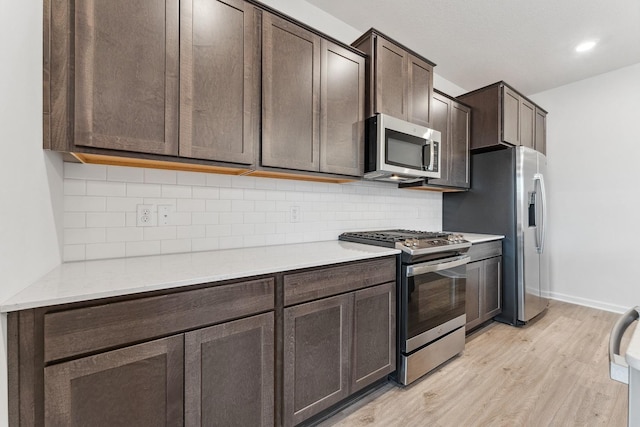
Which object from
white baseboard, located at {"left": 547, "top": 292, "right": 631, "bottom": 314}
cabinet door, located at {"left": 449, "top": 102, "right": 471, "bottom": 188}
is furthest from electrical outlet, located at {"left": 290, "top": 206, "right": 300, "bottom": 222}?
white baseboard, located at {"left": 547, "top": 292, "right": 631, "bottom": 314}

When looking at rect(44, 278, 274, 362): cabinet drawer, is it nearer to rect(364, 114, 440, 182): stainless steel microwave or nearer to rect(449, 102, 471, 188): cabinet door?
rect(364, 114, 440, 182): stainless steel microwave

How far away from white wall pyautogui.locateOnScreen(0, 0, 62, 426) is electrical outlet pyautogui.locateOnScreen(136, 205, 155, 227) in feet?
1.21

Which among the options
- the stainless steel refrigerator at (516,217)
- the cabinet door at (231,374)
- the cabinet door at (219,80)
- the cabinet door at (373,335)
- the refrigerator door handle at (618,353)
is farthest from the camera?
the stainless steel refrigerator at (516,217)

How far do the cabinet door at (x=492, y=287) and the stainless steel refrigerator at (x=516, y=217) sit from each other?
69mm

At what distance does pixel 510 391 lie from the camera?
6.11 feet

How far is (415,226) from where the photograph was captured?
3.13 metres

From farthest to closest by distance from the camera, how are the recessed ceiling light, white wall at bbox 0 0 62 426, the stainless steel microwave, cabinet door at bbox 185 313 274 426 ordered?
1. the recessed ceiling light
2. the stainless steel microwave
3. cabinet door at bbox 185 313 274 426
4. white wall at bbox 0 0 62 426

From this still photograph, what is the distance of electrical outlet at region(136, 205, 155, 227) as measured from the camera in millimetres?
1544

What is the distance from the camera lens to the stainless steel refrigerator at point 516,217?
9.32 ft

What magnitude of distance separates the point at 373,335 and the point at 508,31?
2.82m

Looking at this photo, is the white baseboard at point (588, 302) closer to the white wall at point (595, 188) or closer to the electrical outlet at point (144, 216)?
the white wall at point (595, 188)

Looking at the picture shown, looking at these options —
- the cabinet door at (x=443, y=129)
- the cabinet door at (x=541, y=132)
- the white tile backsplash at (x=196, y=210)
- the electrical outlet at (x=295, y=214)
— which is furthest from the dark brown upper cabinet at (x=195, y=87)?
the cabinet door at (x=541, y=132)

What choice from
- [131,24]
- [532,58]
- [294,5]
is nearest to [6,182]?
[131,24]

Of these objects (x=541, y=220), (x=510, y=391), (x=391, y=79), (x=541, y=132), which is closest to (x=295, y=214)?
(x=391, y=79)
